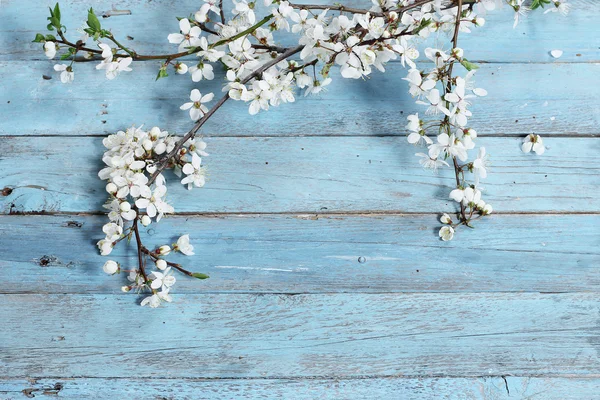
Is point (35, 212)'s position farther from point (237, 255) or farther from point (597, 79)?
point (597, 79)

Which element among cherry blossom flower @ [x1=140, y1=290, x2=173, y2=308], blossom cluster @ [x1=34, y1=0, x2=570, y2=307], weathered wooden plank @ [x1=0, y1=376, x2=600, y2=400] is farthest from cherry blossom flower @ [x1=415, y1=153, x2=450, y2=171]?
cherry blossom flower @ [x1=140, y1=290, x2=173, y2=308]

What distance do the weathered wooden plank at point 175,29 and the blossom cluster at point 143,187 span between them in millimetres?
199

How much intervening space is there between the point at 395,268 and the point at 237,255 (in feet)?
0.89

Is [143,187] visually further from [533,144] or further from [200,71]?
[533,144]

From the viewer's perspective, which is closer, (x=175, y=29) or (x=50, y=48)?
(x=50, y=48)

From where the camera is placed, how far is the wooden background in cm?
103

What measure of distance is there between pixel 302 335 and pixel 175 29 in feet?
1.92

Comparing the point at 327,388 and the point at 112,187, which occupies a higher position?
Answer: the point at 112,187

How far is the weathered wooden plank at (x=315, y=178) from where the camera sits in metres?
1.05

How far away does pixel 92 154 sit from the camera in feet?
3.48

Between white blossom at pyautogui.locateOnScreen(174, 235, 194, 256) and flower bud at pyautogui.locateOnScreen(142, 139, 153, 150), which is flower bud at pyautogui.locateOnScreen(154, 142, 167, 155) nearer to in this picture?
flower bud at pyautogui.locateOnScreen(142, 139, 153, 150)

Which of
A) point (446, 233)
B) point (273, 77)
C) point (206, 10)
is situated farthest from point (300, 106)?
point (446, 233)

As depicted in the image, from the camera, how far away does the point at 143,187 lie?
0.95m

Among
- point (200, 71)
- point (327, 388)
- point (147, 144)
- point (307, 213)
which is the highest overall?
point (200, 71)
